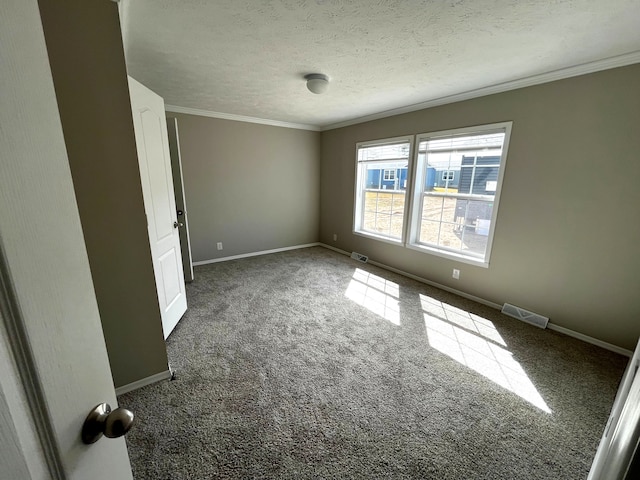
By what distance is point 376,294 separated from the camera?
3268mm

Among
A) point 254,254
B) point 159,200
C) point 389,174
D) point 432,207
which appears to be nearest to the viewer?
point 159,200

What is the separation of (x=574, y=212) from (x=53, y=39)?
3.77 meters

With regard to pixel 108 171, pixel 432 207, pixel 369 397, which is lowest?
pixel 369 397

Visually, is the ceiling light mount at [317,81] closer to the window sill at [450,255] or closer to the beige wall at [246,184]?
the beige wall at [246,184]

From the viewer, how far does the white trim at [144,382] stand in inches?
70.0

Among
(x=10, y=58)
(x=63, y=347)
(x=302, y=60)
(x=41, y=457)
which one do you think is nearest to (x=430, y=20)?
(x=302, y=60)

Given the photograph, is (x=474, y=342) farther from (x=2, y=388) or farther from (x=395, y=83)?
(x=2, y=388)

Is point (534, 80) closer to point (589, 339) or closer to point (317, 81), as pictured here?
point (317, 81)

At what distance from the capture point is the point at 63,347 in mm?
423

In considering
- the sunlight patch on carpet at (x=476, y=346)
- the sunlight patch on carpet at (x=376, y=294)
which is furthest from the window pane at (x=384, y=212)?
the sunlight patch on carpet at (x=476, y=346)

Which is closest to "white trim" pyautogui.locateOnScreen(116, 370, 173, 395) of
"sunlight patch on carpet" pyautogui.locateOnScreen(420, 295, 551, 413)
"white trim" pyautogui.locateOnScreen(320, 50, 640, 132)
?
"sunlight patch on carpet" pyautogui.locateOnScreen(420, 295, 551, 413)

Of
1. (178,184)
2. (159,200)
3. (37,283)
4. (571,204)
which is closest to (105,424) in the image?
(37,283)

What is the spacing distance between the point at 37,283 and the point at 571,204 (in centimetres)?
331

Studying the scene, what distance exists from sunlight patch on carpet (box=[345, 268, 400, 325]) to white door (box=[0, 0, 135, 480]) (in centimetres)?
255
